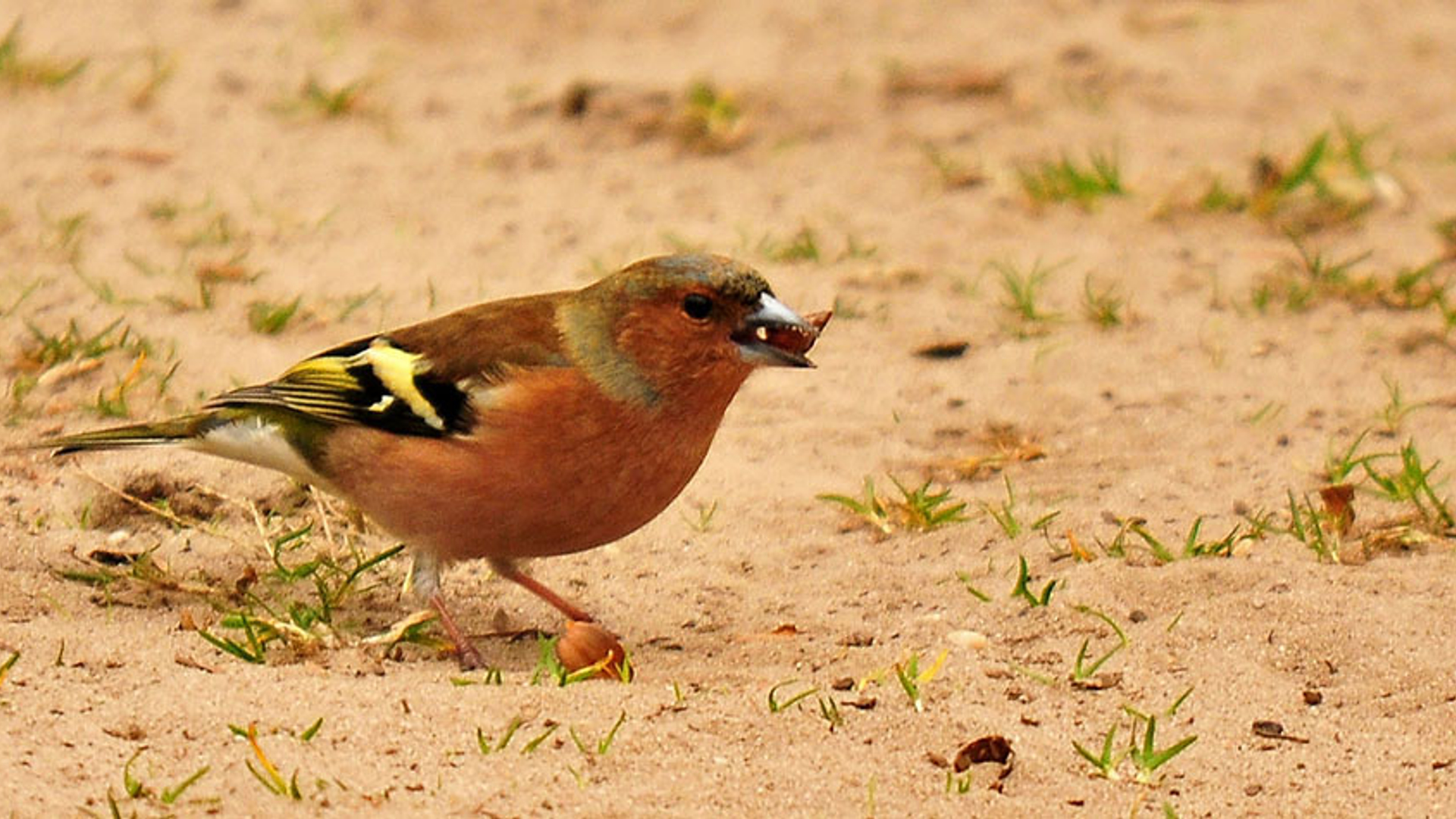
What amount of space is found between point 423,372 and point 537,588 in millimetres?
603

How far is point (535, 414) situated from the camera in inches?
187

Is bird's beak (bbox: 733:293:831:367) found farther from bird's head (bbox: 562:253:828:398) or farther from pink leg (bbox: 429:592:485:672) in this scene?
pink leg (bbox: 429:592:485:672)

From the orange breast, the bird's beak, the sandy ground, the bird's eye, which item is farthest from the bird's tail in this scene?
the bird's beak

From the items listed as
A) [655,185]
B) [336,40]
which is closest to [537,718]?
[655,185]

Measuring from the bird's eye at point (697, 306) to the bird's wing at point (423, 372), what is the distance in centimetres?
31

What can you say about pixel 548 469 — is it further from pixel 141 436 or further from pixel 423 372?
pixel 141 436

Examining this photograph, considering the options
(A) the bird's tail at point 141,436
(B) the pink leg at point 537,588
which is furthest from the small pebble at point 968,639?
(A) the bird's tail at point 141,436

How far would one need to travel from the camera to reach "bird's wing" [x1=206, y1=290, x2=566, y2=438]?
Result: 4891 mm

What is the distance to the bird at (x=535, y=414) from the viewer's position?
4.74 m

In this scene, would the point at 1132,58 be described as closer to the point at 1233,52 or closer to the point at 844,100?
the point at 1233,52

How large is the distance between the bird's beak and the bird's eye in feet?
0.28

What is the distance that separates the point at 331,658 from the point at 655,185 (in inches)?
159

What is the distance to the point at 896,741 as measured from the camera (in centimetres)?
430

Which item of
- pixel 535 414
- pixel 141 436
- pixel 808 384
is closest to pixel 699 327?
pixel 535 414
